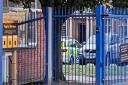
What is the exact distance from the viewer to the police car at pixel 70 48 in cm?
1067

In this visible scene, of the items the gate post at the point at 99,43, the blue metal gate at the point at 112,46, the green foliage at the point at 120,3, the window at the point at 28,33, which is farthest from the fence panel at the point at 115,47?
the window at the point at 28,33

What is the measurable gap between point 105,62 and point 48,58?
1.71 meters

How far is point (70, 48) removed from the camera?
10883 millimetres

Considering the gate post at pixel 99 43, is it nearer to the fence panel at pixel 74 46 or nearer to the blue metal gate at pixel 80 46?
the blue metal gate at pixel 80 46

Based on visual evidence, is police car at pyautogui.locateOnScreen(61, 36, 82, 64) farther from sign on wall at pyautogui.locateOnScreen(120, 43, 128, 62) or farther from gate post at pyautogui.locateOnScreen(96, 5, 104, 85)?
sign on wall at pyautogui.locateOnScreen(120, 43, 128, 62)

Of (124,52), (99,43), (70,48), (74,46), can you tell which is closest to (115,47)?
(124,52)

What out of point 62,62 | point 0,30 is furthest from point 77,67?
point 0,30

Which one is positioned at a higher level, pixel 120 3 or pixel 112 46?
pixel 120 3

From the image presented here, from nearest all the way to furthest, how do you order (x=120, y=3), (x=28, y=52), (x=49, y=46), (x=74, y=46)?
1. (x=74, y=46)
2. (x=49, y=46)
3. (x=28, y=52)
4. (x=120, y=3)

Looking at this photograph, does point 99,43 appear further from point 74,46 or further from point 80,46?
point 74,46

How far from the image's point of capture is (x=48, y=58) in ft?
35.9

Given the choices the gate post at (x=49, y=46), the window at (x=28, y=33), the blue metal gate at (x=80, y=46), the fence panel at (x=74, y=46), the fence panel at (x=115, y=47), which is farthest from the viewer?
the window at (x=28, y=33)

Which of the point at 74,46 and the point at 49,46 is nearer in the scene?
the point at 74,46

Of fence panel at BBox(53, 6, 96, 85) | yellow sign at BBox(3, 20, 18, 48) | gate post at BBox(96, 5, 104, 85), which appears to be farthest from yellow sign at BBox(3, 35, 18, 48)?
gate post at BBox(96, 5, 104, 85)
